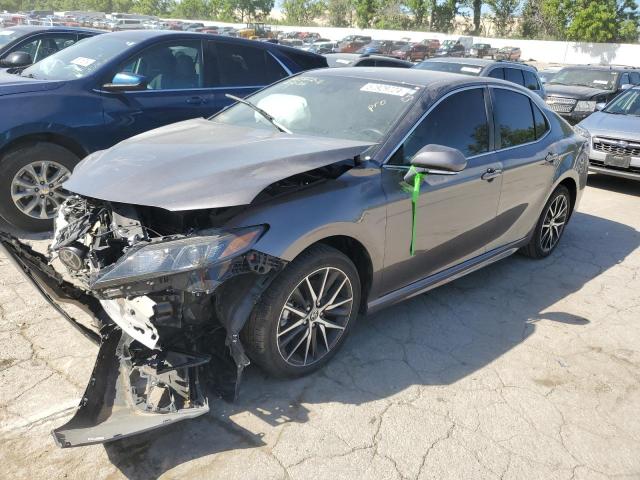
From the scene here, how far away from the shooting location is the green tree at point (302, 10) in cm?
8031

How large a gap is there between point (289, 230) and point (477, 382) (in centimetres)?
153

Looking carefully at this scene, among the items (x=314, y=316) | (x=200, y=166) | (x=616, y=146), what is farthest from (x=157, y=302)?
(x=616, y=146)

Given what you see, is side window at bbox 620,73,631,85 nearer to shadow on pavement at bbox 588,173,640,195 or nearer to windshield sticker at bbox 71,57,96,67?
shadow on pavement at bbox 588,173,640,195

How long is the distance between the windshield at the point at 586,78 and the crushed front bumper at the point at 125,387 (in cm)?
1392

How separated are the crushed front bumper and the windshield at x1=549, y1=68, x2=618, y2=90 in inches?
548

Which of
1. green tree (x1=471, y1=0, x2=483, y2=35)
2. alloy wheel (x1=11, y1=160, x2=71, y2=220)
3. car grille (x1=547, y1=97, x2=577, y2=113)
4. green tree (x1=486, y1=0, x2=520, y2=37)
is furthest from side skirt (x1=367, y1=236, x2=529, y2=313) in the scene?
green tree (x1=486, y1=0, x2=520, y2=37)

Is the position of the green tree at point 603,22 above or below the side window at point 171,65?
above

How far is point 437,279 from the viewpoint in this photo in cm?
378

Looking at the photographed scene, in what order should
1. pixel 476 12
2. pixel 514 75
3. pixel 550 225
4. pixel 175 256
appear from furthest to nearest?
1. pixel 476 12
2. pixel 514 75
3. pixel 550 225
4. pixel 175 256

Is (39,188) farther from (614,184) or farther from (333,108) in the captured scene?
(614,184)

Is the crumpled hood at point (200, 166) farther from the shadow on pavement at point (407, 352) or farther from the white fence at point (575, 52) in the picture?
the white fence at point (575, 52)

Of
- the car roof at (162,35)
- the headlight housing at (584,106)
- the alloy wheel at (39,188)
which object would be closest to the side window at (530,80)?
the headlight housing at (584,106)

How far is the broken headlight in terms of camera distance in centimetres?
234

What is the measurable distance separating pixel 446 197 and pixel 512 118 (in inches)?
49.4
